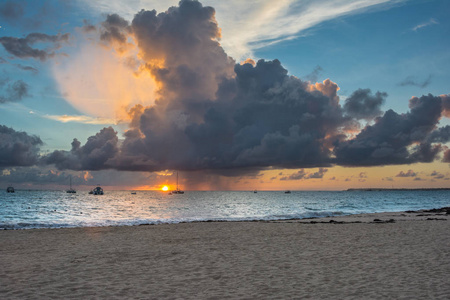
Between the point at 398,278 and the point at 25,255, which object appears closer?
the point at 398,278

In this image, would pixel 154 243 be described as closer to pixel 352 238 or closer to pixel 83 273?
pixel 83 273

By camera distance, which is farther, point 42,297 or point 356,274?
point 356,274

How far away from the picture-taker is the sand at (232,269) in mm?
10719

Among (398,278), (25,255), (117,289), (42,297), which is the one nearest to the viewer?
(42,297)

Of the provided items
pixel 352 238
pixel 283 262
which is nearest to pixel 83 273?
pixel 283 262

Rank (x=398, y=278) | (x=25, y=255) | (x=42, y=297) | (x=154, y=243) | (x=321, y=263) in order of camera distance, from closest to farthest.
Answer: (x=42, y=297)
(x=398, y=278)
(x=321, y=263)
(x=25, y=255)
(x=154, y=243)

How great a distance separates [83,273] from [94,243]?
9.52 metres

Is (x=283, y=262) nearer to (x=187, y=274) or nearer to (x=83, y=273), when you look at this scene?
(x=187, y=274)

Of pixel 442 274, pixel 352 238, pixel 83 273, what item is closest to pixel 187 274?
pixel 83 273

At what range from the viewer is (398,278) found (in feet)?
39.6

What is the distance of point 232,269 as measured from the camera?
1417 centimetres

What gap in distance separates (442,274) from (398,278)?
1.80m

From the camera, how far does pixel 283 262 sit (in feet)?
50.3

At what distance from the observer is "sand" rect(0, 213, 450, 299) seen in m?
10.7
